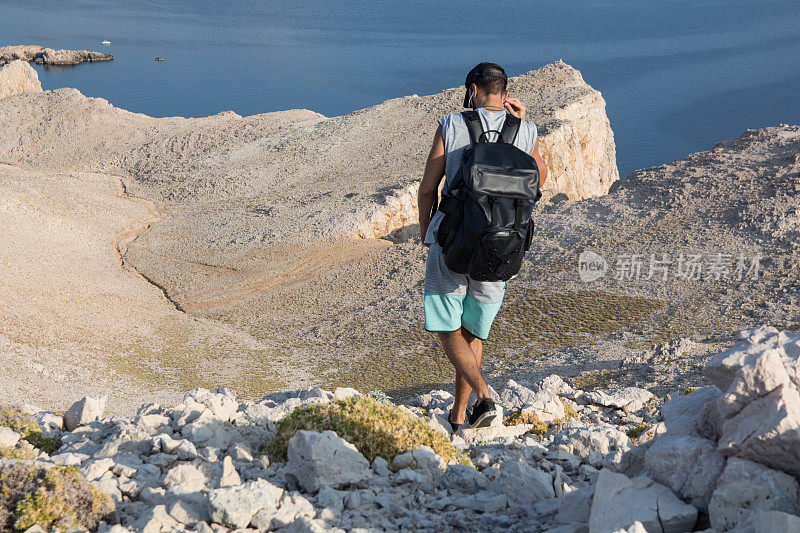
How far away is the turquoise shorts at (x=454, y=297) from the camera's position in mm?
6133

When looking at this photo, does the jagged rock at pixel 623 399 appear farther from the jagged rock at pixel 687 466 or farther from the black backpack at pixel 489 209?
the jagged rock at pixel 687 466

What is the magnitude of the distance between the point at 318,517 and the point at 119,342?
12724 millimetres

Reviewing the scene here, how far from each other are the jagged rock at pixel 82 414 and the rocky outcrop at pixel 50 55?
85.9 m

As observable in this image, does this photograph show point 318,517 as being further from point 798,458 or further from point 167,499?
point 798,458

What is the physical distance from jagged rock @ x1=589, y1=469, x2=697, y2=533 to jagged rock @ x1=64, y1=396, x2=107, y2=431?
225 inches

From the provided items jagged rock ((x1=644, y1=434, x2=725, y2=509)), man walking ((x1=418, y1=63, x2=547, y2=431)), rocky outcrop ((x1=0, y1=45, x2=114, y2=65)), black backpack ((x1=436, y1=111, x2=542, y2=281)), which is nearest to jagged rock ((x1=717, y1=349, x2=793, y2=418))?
jagged rock ((x1=644, y1=434, x2=725, y2=509))

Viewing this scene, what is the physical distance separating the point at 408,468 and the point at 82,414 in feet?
13.0

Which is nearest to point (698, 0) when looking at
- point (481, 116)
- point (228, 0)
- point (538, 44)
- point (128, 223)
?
point (538, 44)

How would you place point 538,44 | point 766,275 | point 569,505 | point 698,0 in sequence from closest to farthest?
point 569,505, point 766,275, point 538,44, point 698,0

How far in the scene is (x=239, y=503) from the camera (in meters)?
4.46

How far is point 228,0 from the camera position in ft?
447

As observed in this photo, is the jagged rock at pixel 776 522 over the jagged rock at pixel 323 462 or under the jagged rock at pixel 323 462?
over

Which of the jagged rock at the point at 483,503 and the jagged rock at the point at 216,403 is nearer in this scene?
the jagged rock at the point at 483,503

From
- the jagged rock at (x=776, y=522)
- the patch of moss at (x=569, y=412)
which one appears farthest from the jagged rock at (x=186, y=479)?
the patch of moss at (x=569, y=412)
